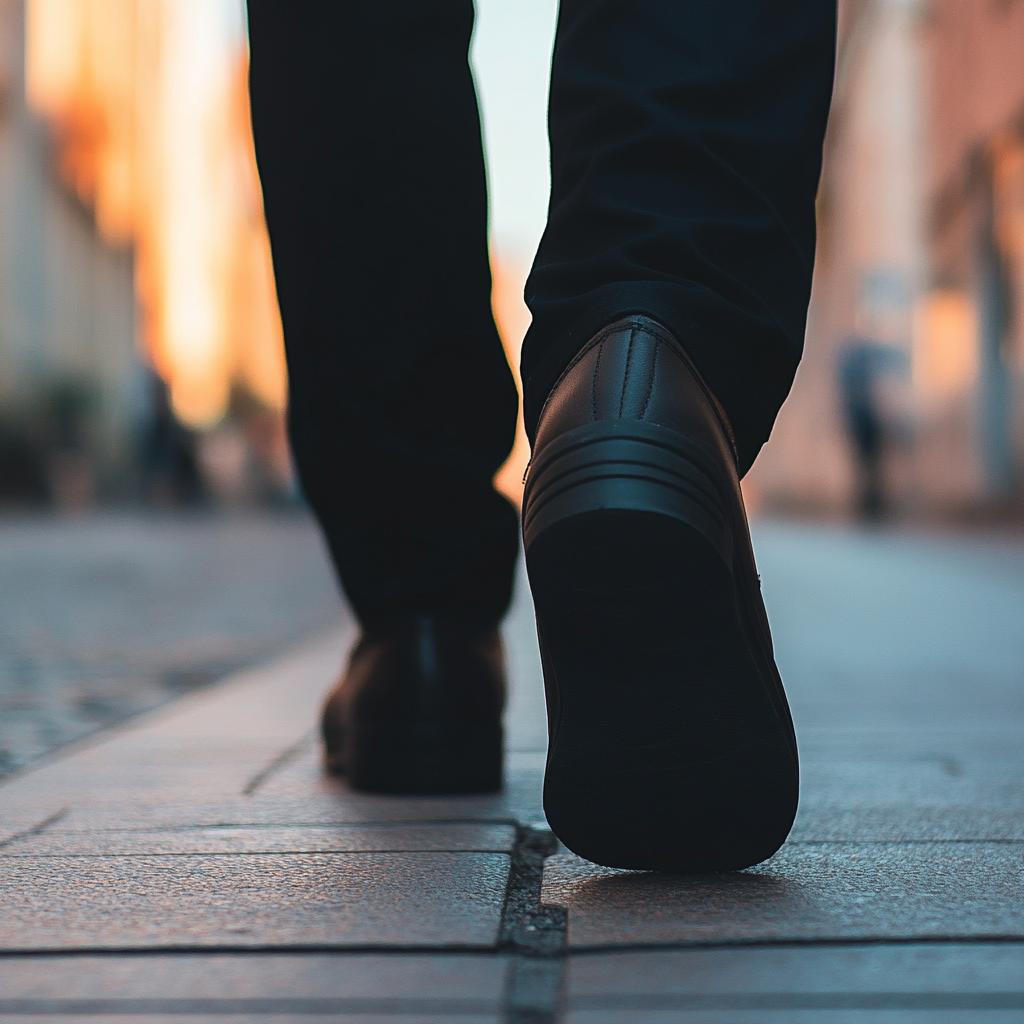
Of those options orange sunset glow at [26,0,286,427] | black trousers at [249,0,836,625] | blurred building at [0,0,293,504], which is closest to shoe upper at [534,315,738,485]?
black trousers at [249,0,836,625]

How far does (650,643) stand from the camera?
867 millimetres

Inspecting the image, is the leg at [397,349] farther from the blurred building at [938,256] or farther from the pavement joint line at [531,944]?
the blurred building at [938,256]

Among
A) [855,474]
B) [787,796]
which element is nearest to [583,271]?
[787,796]

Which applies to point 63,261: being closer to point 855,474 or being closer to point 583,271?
point 855,474

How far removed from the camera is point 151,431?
54.7 ft

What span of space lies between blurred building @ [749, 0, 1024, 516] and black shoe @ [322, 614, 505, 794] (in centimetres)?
923

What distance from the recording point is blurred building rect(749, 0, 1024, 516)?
1082 centimetres

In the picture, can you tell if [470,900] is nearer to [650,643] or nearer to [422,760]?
[650,643]

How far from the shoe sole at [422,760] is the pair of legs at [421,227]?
0.11 m

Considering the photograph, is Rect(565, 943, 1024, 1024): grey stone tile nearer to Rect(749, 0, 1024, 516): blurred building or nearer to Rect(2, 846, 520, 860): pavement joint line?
Rect(2, 846, 520, 860): pavement joint line

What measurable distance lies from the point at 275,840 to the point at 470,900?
0.25m

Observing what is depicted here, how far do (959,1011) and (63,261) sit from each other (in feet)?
76.7

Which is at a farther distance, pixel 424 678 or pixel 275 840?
pixel 424 678

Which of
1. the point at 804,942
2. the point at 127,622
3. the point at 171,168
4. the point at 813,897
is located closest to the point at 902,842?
the point at 813,897
